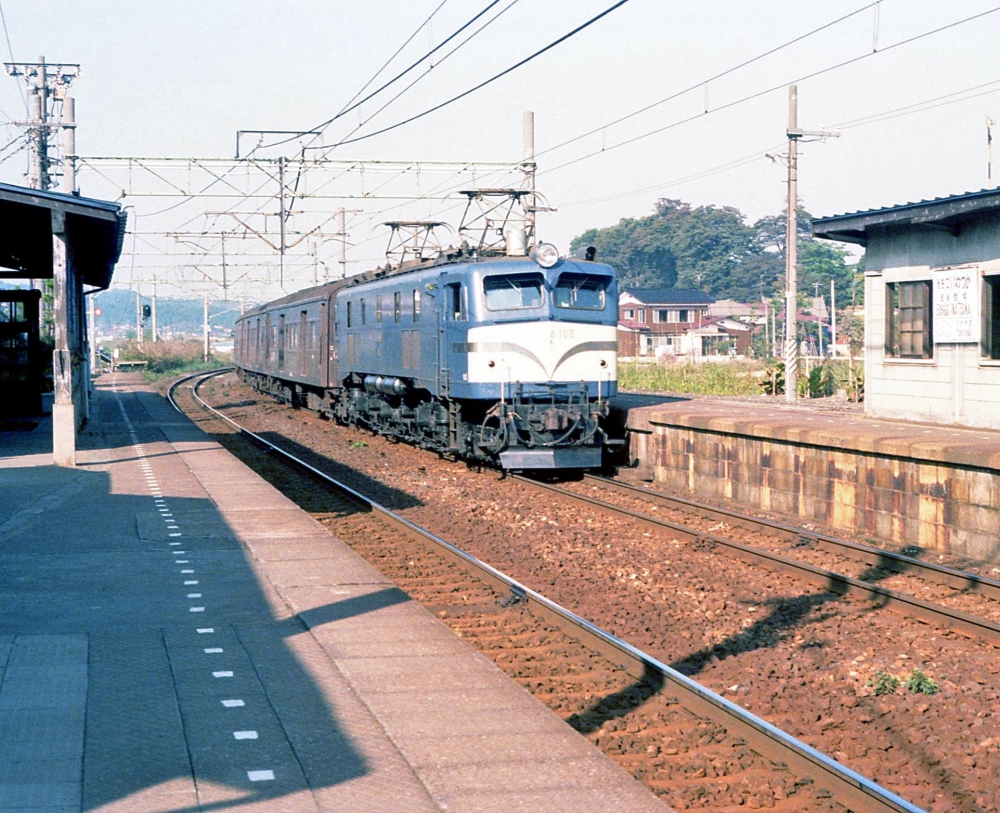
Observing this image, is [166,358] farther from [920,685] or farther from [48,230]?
[920,685]

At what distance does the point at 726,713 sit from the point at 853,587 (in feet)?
12.0

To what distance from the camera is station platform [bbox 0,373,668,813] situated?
494cm

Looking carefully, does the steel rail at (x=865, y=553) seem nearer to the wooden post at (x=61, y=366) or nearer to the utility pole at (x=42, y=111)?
the wooden post at (x=61, y=366)

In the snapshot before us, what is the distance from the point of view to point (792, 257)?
27391 millimetres

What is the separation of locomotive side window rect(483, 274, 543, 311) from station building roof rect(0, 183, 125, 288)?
5.85 meters

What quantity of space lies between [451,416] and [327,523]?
4593mm

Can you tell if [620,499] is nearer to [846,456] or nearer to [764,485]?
[764,485]

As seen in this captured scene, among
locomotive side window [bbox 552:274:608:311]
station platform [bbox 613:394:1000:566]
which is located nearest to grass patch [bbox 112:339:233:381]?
locomotive side window [bbox 552:274:608:311]

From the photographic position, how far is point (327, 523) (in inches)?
526

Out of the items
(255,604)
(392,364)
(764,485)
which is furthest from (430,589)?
(392,364)

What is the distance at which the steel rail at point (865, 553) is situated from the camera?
9.40 metres

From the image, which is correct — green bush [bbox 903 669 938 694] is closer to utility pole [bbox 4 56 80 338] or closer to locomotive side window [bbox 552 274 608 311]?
locomotive side window [bbox 552 274 608 311]

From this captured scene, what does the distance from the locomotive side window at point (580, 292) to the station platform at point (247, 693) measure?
620cm

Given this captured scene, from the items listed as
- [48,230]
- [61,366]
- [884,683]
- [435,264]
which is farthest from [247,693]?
[48,230]
